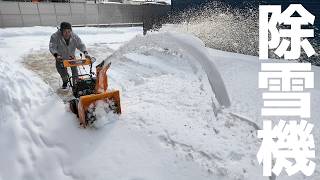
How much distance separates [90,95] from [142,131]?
1004mm

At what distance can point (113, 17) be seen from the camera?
1775 centimetres

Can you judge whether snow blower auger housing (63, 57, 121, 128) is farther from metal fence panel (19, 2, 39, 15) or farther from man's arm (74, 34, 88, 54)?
metal fence panel (19, 2, 39, 15)

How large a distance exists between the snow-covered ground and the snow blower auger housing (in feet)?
0.61

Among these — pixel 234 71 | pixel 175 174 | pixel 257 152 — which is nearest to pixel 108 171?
pixel 175 174

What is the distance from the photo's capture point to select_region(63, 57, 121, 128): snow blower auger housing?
468cm

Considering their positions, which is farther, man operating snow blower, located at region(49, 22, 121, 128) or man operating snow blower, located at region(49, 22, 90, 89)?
man operating snow blower, located at region(49, 22, 90, 89)

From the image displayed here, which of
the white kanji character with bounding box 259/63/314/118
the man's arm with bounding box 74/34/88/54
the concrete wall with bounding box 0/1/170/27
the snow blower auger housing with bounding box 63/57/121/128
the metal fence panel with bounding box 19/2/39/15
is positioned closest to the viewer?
the snow blower auger housing with bounding box 63/57/121/128

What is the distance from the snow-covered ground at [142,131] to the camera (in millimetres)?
4312

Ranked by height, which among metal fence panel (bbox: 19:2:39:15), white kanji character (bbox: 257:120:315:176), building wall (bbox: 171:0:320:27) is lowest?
white kanji character (bbox: 257:120:315:176)

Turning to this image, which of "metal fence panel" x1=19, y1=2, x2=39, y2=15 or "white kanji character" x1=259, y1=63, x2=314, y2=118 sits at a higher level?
"metal fence panel" x1=19, y1=2, x2=39, y2=15

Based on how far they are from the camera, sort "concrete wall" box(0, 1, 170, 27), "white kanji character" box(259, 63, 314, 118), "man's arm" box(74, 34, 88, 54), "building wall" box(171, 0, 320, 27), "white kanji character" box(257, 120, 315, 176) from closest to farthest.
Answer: "white kanji character" box(257, 120, 315, 176) → "white kanji character" box(259, 63, 314, 118) → "man's arm" box(74, 34, 88, 54) → "building wall" box(171, 0, 320, 27) → "concrete wall" box(0, 1, 170, 27)

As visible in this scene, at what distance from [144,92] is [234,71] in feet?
12.4

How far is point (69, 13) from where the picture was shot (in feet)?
52.1

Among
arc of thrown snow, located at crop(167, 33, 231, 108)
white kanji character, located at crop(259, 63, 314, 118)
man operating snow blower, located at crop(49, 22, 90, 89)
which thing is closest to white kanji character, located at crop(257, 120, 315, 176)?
white kanji character, located at crop(259, 63, 314, 118)
